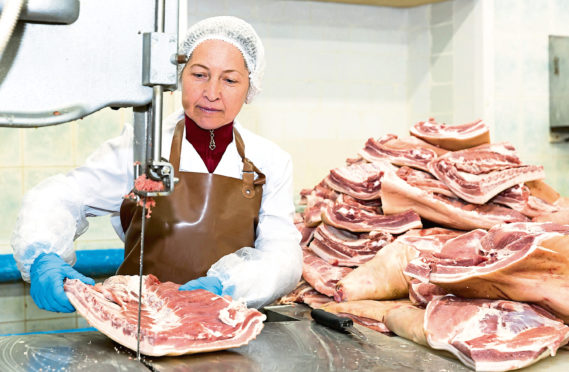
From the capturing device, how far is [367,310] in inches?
93.5

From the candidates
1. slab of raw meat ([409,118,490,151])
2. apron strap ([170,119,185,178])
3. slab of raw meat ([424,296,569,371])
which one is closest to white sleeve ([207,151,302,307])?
apron strap ([170,119,185,178])

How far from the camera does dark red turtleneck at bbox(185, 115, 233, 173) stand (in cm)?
279

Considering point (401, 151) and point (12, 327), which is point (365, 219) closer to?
point (401, 151)

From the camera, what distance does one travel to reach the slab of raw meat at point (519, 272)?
1970mm

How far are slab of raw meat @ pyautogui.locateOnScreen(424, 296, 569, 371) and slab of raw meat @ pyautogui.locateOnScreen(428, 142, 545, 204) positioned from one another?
0.82 metres

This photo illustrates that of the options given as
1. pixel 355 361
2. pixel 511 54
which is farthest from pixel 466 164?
pixel 511 54

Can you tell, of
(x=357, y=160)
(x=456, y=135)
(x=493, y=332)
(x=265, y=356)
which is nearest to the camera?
(x=265, y=356)

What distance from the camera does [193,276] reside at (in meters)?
2.64

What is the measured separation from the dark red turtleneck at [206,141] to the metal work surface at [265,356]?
915 millimetres

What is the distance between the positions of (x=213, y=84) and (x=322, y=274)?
86 cm

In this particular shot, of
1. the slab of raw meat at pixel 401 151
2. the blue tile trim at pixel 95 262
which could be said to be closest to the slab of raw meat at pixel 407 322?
the slab of raw meat at pixel 401 151

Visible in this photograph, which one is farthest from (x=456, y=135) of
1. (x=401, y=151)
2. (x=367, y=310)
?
(x=367, y=310)

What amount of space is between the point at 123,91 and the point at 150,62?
3.3 inches

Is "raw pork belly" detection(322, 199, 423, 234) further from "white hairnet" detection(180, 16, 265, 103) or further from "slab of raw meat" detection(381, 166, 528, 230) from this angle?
"white hairnet" detection(180, 16, 265, 103)
